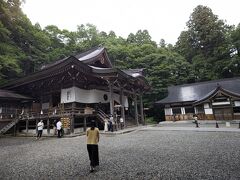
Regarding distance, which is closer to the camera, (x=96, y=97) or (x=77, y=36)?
(x=96, y=97)

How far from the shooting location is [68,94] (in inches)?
699

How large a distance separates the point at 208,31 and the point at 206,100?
73.9 feet

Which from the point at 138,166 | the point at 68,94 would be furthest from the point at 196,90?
the point at 138,166

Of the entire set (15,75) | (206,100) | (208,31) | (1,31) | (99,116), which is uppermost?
(208,31)

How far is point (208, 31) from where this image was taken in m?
41.4

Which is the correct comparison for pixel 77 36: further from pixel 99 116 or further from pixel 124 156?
pixel 124 156

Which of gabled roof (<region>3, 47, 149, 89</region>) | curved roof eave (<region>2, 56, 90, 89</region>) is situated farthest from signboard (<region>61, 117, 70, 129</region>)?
curved roof eave (<region>2, 56, 90, 89</region>)

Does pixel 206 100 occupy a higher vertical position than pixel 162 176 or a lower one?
higher

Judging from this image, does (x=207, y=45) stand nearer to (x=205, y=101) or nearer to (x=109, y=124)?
(x=205, y=101)

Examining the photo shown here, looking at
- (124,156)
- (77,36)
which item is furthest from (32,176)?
(77,36)

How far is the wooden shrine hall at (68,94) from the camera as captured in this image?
1552cm

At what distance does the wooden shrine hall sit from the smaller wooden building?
10687 mm

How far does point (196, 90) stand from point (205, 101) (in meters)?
4.96

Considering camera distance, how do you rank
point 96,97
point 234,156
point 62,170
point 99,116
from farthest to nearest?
1. point 96,97
2. point 99,116
3. point 234,156
4. point 62,170
